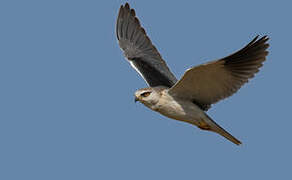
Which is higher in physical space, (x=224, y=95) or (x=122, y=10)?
(x=122, y=10)

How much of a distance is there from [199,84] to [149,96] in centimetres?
94

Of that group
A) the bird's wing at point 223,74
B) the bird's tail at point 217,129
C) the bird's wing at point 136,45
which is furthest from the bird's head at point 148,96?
the bird's wing at point 136,45

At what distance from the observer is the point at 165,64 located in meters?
11.0

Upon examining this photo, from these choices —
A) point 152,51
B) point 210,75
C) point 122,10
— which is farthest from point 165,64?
point 210,75

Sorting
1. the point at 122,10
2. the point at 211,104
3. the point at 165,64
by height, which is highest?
the point at 122,10

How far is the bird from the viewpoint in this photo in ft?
28.8

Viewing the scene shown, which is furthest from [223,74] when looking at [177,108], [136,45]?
[136,45]

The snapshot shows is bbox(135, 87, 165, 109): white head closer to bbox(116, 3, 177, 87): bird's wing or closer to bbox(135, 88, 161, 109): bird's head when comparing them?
bbox(135, 88, 161, 109): bird's head

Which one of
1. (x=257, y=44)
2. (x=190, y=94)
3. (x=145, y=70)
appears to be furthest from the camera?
A: (x=145, y=70)

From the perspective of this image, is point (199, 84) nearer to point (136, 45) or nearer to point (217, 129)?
point (217, 129)

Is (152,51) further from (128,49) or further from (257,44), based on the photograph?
(257,44)

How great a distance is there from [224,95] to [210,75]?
0.57 m

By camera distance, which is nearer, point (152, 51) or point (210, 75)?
point (210, 75)

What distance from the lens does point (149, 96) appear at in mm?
9633
